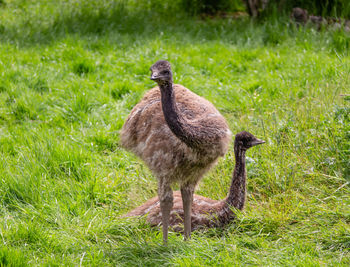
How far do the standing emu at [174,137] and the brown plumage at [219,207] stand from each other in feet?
1.32

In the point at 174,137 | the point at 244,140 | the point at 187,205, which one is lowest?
the point at 187,205

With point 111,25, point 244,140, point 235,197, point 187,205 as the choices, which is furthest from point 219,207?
point 111,25

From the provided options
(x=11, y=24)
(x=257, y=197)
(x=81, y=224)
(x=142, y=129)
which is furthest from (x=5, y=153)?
(x=11, y=24)

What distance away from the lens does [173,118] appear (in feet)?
12.7

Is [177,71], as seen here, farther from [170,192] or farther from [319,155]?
[170,192]

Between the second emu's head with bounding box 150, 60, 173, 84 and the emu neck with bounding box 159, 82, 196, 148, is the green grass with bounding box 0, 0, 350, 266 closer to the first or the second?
the emu neck with bounding box 159, 82, 196, 148

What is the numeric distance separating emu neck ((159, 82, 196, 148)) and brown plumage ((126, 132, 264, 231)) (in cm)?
116

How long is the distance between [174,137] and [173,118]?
0.37m

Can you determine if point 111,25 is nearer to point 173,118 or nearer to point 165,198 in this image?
point 165,198

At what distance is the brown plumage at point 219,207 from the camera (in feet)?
16.0

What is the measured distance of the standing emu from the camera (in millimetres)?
3928

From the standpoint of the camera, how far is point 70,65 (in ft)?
27.1

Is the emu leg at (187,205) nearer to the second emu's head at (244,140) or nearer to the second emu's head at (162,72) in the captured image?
the second emu's head at (244,140)

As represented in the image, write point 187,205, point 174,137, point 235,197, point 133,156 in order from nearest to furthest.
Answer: point 174,137, point 187,205, point 235,197, point 133,156
